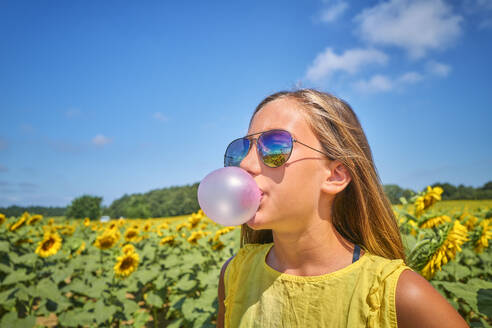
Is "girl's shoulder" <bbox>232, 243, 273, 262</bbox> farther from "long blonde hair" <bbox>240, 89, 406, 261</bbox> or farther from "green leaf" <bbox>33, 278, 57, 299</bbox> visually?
"green leaf" <bbox>33, 278, 57, 299</bbox>

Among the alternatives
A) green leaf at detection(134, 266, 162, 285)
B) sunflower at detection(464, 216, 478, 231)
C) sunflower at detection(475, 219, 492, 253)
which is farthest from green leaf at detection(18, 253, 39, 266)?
sunflower at detection(464, 216, 478, 231)

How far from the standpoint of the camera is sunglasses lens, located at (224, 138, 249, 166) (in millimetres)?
1538

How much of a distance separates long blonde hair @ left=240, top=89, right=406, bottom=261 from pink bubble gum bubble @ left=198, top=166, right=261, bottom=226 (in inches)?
17.6

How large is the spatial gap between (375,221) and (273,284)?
0.61 m

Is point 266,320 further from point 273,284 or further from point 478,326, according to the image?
point 478,326

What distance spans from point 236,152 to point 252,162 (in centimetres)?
19

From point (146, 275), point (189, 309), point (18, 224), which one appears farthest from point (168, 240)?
point (18, 224)

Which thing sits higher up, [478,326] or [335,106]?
[335,106]

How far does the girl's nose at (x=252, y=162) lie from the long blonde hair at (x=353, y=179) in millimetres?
291

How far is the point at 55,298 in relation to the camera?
3.58 m

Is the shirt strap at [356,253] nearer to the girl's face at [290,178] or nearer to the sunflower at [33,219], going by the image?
the girl's face at [290,178]

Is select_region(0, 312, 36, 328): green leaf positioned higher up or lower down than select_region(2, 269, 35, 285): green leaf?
lower down

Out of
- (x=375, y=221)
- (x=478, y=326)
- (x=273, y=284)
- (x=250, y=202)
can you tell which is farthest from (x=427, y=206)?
(x=250, y=202)

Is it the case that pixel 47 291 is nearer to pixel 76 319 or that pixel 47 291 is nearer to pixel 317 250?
pixel 76 319
